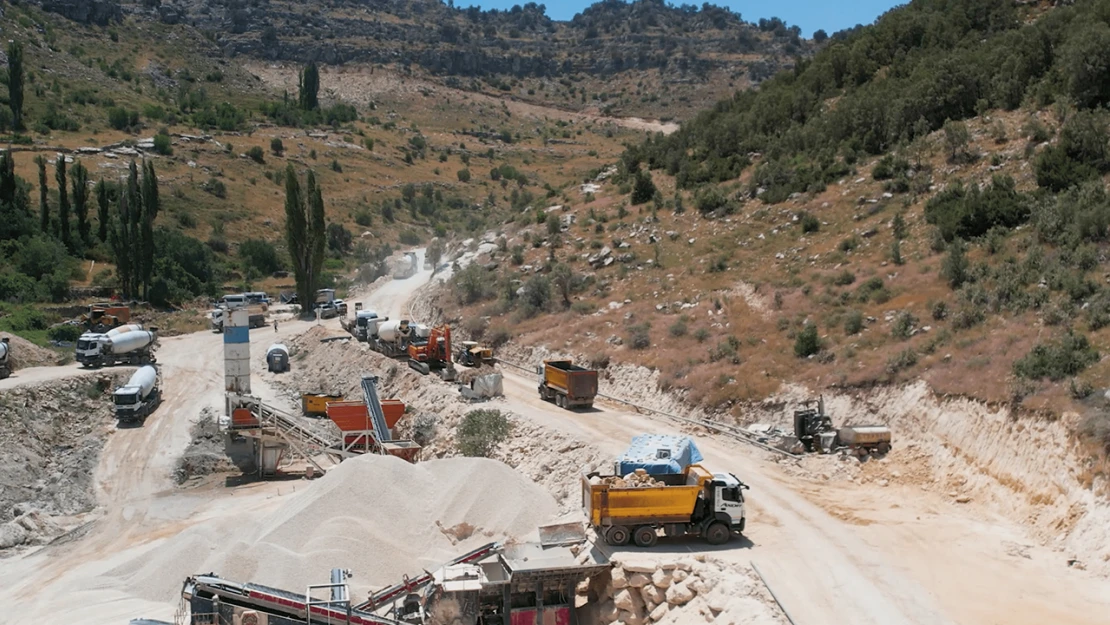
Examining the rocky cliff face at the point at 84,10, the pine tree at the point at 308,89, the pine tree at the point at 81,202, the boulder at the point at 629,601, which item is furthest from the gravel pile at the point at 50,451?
the rocky cliff face at the point at 84,10

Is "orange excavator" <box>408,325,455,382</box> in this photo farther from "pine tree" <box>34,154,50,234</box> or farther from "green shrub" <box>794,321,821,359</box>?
"pine tree" <box>34,154,50,234</box>

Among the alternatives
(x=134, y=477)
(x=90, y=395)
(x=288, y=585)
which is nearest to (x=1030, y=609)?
(x=288, y=585)

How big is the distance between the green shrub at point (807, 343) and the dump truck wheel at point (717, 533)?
46.9 feet

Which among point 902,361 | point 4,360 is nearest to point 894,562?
point 902,361

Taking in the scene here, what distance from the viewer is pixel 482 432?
115 feet

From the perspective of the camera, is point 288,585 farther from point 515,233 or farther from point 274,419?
point 515,233

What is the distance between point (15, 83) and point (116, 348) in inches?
2621

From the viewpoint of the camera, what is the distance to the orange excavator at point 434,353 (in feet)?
152

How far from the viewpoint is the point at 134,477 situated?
39031 mm

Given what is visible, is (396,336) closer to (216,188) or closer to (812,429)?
(812,429)

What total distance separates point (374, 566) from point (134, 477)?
2003cm

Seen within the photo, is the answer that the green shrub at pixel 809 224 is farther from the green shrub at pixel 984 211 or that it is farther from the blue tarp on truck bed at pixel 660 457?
the blue tarp on truck bed at pixel 660 457

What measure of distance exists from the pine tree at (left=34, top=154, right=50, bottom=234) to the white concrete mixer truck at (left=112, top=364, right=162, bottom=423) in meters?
39.6

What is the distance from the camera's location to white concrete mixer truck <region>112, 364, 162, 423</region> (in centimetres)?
4644
